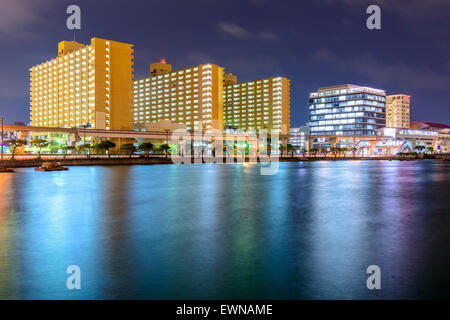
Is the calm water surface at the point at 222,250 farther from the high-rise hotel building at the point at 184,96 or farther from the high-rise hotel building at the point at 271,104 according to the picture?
the high-rise hotel building at the point at 271,104

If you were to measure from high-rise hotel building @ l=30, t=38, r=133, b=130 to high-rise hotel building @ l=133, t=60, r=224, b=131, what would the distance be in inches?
762

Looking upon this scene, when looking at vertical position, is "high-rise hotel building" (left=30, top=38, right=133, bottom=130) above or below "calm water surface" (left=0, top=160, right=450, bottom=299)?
above

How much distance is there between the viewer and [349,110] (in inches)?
7367

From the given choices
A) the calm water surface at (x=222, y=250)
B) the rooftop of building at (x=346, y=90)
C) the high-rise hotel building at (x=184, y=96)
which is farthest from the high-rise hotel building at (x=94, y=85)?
the calm water surface at (x=222, y=250)

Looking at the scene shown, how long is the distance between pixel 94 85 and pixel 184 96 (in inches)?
1966

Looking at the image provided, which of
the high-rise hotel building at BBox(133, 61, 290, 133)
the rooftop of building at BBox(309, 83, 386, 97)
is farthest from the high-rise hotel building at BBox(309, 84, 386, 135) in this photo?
the high-rise hotel building at BBox(133, 61, 290, 133)

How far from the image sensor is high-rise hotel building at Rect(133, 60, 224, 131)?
167 meters

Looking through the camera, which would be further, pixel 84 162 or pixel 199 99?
pixel 199 99

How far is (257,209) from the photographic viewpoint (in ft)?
54.2

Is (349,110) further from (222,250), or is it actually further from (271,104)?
(222,250)

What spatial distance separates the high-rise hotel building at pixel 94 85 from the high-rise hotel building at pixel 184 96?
19.4m

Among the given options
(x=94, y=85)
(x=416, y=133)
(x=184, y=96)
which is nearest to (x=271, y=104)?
(x=184, y=96)

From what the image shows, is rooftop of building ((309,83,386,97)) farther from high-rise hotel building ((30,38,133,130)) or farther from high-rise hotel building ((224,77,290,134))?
high-rise hotel building ((30,38,133,130))
